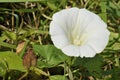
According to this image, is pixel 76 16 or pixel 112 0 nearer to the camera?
pixel 76 16

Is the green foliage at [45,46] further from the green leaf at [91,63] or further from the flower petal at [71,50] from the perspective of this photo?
the flower petal at [71,50]

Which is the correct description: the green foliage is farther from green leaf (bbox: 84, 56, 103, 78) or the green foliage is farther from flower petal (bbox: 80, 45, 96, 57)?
flower petal (bbox: 80, 45, 96, 57)

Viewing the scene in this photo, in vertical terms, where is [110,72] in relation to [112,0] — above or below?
below

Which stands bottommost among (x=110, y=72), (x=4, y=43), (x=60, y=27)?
(x=110, y=72)

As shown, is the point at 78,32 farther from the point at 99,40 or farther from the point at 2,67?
the point at 2,67

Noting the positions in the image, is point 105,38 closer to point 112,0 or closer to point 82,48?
point 82,48

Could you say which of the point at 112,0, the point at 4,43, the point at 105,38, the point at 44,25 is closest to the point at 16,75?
the point at 4,43

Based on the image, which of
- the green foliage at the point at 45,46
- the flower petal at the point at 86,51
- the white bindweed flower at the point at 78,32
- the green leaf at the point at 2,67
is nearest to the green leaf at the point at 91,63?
the green foliage at the point at 45,46

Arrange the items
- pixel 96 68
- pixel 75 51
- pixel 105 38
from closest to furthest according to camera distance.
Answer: pixel 75 51 → pixel 105 38 → pixel 96 68
